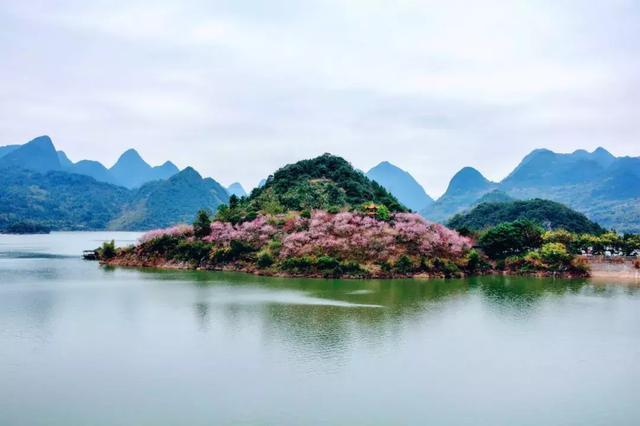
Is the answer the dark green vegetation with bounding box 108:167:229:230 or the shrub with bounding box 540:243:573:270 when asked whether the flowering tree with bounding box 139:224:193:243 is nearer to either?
the shrub with bounding box 540:243:573:270

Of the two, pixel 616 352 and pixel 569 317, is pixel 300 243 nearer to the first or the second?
pixel 569 317

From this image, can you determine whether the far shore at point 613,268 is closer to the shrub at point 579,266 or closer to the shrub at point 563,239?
the shrub at point 579,266

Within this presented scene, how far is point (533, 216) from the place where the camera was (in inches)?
2820

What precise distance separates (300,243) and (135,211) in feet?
481

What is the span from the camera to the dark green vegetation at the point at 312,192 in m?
52.1

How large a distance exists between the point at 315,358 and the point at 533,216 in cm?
6199

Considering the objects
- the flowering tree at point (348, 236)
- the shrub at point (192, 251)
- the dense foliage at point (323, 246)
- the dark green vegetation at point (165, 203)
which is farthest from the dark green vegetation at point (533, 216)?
the dark green vegetation at point (165, 203)

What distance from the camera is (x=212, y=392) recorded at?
13953 millimetres

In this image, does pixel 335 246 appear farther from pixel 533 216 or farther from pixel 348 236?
pixel 533 216

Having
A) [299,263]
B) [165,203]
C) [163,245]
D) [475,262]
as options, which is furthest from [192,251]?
[165,203]

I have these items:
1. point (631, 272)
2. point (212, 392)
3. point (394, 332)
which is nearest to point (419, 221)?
point (631, 272)

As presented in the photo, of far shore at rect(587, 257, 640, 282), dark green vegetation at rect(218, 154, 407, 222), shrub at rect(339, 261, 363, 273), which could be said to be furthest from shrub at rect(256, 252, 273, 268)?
far shore at rect(587, 257, 640, 282)

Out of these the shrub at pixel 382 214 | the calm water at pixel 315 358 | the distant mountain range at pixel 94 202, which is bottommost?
the calm water at pixel 315 358

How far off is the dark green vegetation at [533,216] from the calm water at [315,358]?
39.1 meters
